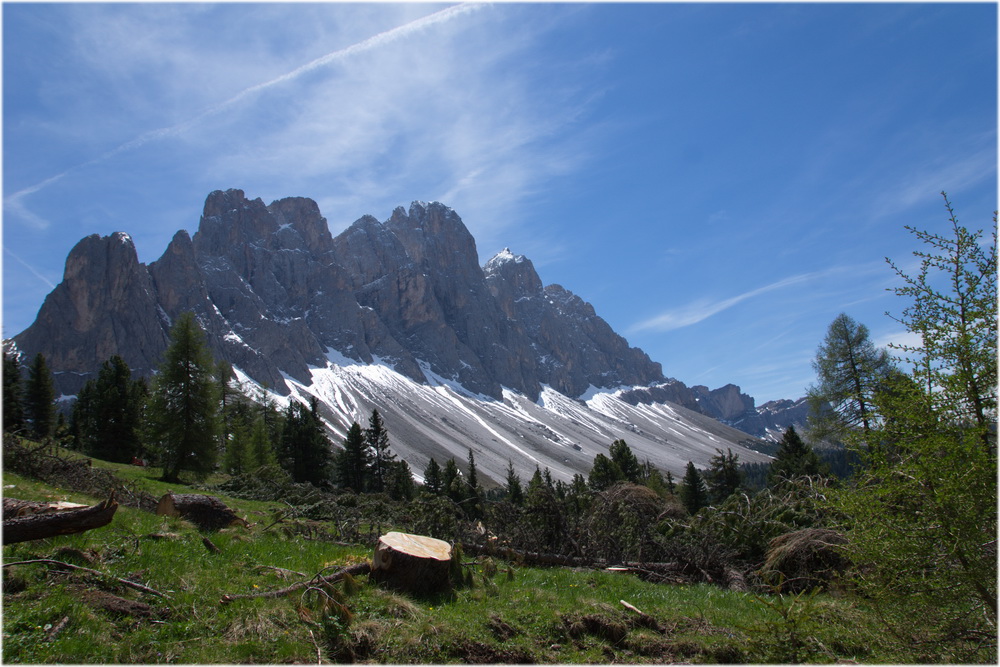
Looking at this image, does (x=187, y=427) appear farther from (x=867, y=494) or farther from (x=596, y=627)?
(x=867, y=494)

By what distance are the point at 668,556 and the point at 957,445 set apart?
1019 centimetres

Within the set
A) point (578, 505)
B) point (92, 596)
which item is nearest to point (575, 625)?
point (92, 596)

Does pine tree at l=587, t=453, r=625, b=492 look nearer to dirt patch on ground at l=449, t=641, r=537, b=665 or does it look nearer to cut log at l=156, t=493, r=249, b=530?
cut log at l=156, t=493, r=249, b=530

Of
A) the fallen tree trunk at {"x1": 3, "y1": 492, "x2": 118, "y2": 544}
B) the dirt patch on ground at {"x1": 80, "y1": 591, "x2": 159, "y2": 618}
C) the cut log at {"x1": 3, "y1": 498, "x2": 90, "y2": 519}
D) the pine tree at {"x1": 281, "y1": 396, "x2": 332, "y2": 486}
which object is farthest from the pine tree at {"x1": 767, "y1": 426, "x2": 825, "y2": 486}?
the pine tree at {"x1": 281, "y1": 396, "x2": 332, "y2": 486}

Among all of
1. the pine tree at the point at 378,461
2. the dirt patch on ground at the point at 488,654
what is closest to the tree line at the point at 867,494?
the dirt patch on ground at the point at 488,654

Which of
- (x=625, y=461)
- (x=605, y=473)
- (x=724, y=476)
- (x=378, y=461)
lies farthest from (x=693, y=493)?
(x=378, y=461)

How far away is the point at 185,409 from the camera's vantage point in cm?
3148

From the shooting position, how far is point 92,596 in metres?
6.45

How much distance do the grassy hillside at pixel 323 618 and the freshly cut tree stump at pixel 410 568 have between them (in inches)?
10.6

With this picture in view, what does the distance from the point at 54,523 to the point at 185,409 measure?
89.7 ft

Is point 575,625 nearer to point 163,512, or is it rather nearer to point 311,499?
point 163,512

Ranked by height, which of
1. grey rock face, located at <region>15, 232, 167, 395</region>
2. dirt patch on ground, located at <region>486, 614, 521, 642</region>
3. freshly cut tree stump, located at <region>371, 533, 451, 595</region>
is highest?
grey rock face, located at <region>15, 232, 167, 395</region>

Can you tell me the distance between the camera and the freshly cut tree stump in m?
8.45

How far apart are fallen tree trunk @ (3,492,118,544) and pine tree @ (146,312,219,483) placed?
26.2m
